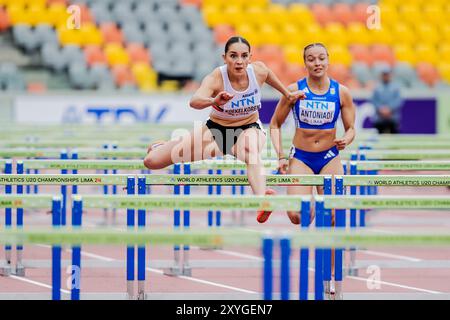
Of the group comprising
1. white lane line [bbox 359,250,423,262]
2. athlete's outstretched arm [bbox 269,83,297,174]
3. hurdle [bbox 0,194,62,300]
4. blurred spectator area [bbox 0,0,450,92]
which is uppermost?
blurred spectator area [bbox 0,0,450,92]

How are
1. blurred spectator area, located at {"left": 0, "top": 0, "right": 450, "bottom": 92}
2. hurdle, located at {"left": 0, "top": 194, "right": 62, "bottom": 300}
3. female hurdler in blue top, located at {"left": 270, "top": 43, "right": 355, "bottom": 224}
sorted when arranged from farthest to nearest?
1. blurred spectator area, located at {"left": 0, "top": 0, "right": 450, "bottom": 92}
2. female hurdler in blue top, located at {"left": 270, "top": 43, "right": 355, "bottom": 224}
3. hurdle, located at {"left": 0, "top": 194, "right": 62, "bottom": 300}

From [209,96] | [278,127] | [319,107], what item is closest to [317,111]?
[319,107]

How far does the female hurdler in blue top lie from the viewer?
310 inches

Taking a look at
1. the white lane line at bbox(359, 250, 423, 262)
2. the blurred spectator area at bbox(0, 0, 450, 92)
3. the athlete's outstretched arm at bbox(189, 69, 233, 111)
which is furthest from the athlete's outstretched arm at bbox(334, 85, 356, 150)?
the blurred spectator area at bbox(0, 0, 450, 92)

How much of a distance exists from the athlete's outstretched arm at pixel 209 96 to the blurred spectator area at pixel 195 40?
12.6 metres

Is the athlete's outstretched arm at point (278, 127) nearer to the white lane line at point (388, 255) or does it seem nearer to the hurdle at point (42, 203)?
the white lane line at point (388, 255)

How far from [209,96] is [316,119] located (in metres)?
1.19

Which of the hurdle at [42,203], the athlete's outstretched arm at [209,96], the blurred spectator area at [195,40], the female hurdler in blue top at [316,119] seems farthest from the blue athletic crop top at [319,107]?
the blurred spectator area at [195,40]

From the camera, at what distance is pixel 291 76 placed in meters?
21.2

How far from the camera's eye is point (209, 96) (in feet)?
23.5

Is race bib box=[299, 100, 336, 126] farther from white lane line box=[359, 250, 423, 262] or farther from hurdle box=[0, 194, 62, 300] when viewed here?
hurdle box=[0, 194, 62, 300]

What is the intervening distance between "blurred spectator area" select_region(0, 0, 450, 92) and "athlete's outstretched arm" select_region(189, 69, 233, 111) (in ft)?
41.4

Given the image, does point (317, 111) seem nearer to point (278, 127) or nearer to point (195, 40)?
point (278, 127)
